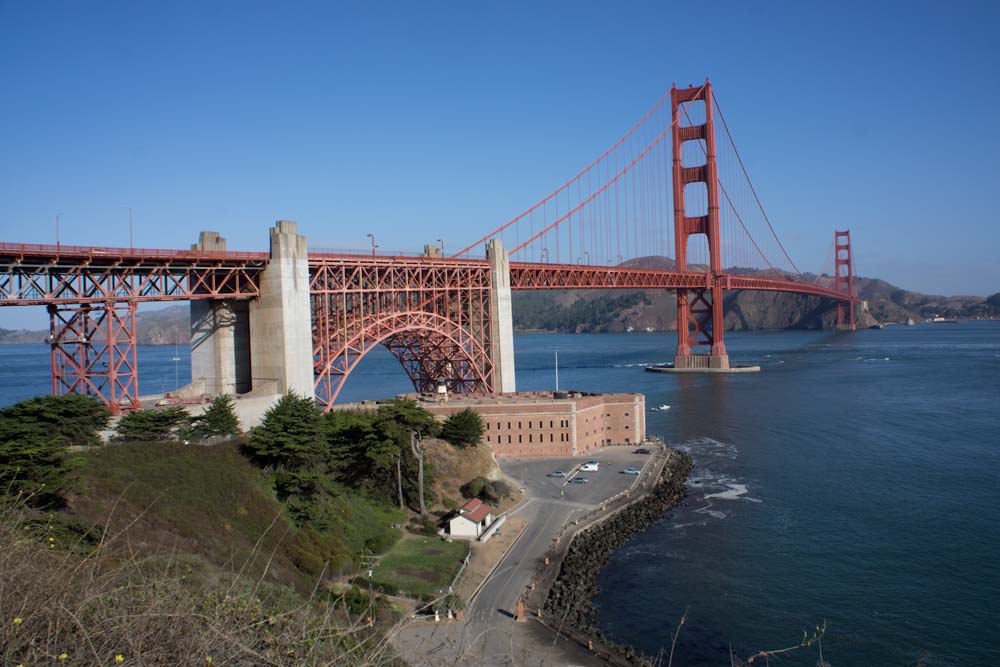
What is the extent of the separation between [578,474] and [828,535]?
9545mm

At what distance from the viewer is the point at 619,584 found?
21.5 m

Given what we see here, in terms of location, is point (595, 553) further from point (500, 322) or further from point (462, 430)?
point (500, 322)

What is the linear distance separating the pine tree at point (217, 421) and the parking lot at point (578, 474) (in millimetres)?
10264

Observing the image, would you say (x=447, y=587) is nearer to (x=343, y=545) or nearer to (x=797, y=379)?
(x=343, y=545)

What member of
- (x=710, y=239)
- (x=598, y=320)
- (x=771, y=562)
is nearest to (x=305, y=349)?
(x=771, y=562)

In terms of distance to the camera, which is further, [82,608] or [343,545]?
[343,545]

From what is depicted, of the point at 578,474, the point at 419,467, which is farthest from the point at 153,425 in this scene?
the point at 578,474

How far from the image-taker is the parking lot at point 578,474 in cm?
2869

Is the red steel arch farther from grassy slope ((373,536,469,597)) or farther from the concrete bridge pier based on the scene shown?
grassy slope ((373,536,469,597))

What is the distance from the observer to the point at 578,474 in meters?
31.5

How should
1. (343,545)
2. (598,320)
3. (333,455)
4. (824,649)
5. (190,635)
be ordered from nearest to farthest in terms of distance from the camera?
(190,635)
(824,649)
(343,545)
(333,455)
(598,320)

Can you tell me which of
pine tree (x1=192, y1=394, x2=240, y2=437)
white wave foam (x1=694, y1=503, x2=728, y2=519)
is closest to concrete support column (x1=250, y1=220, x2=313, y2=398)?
pine tree (x1=192, y1=394, x2=240, y2=437)

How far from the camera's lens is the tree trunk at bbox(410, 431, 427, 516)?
25594mm

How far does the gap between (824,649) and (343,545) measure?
11.6 metres
